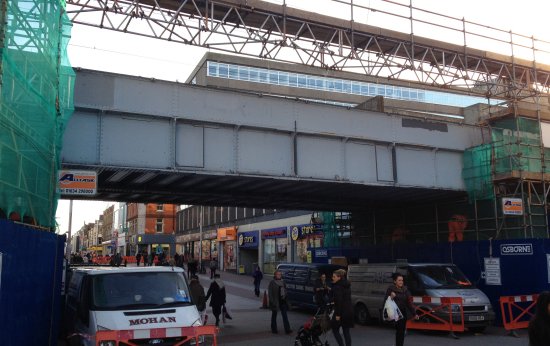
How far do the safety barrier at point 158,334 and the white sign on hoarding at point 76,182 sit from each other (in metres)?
6.28

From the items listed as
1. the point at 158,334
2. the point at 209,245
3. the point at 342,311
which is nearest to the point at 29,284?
the point at 158,334

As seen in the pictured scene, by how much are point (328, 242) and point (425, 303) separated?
1643 cm

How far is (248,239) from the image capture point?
44.6m

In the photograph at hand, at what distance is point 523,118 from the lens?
813 inches

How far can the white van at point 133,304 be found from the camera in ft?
24.2

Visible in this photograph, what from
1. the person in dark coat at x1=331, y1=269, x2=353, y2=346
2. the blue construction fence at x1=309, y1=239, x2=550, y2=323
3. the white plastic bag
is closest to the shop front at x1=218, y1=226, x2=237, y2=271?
the blue construction fence at x1=309, y1=239, x2=550, y2=323

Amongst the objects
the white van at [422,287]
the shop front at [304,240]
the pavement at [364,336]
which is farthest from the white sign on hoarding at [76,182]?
the shop front at [304,240]

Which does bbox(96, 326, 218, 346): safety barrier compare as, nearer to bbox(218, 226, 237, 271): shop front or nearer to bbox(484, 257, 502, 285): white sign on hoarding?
bbox(484, 257, 502, 285): white sign on hoarding

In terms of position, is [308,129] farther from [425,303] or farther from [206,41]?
[425,303]

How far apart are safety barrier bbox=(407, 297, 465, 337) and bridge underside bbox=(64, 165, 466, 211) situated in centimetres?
519

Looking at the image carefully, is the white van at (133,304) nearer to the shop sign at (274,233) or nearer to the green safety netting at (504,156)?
the green safety netting at (504,156)

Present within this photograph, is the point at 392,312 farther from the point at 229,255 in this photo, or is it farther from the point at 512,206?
the point at 229,255

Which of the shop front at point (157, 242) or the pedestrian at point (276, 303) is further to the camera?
the shop front at point (157, 242)

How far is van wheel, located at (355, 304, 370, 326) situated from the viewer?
1538cm
